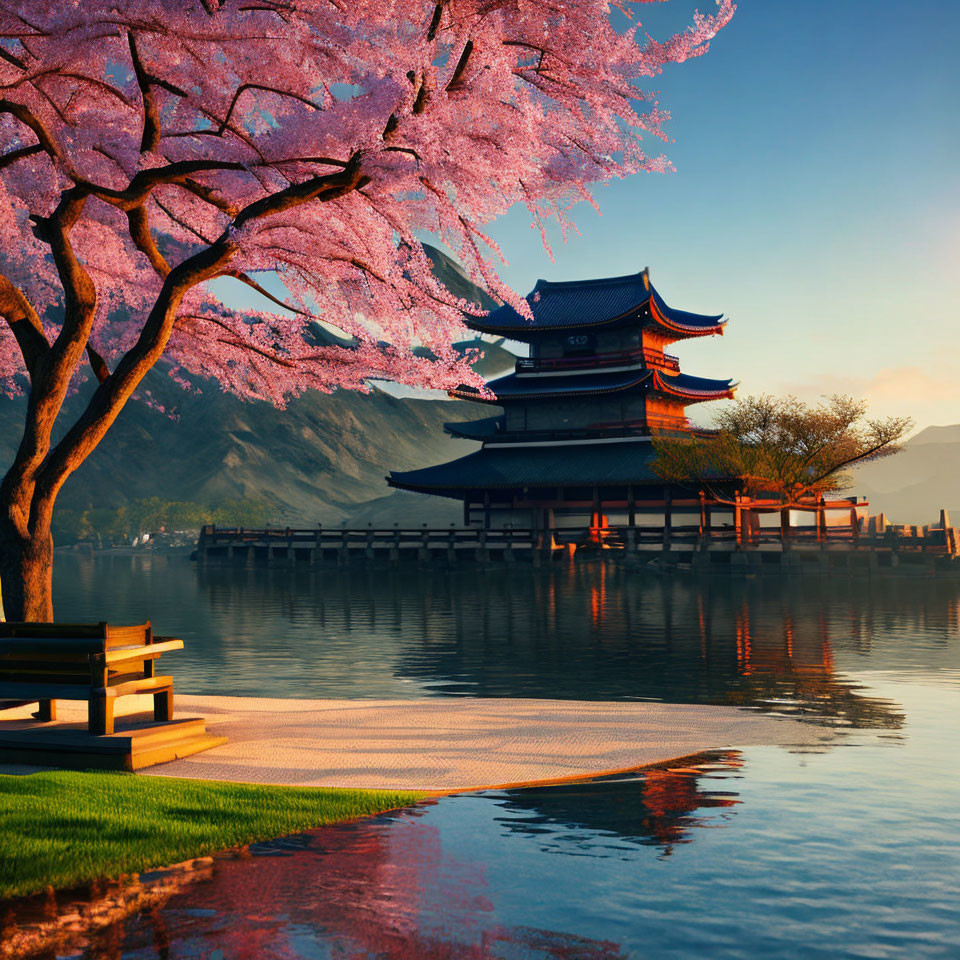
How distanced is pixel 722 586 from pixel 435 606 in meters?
15.0

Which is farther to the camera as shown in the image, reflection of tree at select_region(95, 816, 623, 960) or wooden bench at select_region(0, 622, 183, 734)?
wooden bench at select_region(0, 622, 183, 734)

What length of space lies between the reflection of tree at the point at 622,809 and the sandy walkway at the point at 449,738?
410 mm

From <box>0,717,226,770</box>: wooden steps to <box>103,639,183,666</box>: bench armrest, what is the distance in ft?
1.94

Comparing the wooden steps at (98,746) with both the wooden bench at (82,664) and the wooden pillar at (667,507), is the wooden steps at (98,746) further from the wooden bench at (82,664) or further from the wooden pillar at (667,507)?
the wooden pillar at (667,507)

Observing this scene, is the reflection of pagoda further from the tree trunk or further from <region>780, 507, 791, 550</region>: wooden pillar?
the tree trunk

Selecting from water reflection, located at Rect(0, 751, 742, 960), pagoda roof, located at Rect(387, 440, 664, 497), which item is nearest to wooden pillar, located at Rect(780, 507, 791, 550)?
pagoda roof, located at Rect(387, 440, 664, 497)

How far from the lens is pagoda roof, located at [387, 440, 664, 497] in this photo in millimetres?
55344

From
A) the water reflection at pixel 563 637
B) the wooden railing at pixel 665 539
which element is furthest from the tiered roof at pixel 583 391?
the water reflection at pixel 563 637

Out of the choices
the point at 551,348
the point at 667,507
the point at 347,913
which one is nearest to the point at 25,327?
the point at 347,913

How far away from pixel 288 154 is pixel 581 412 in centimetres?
4891

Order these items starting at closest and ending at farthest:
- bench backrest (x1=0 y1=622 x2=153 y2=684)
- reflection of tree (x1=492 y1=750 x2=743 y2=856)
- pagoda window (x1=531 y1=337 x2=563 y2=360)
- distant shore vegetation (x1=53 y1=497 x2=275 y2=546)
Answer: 1. reflection of tree (x1=492 y1=750 x2=743 y2=856)
2. bench backrest (x1=0 y1=622 x2=153 y2=684)
3. pagoda window (x1=531 y1=337 x2=563 y2=360)
4. distant shore vegetation (x1=53 y1=497 x2=275 y2=546)

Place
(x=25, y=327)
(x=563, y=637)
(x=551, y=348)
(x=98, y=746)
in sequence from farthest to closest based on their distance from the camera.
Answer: (x=551, y=348) < (x=563, y=637) < (x=25, y=327) < (x=98, y=746)

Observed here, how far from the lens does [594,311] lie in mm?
60375

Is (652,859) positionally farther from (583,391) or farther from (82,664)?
(583,391)
